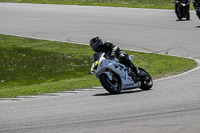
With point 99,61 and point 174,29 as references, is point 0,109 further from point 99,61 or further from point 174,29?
point 174,29

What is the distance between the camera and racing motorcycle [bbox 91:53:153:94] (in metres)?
11.7

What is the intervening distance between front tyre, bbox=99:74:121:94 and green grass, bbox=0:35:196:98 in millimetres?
1912

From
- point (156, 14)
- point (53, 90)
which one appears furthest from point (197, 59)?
point (156, 14)

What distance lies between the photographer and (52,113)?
31.8 ft

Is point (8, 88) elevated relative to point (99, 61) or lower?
lower

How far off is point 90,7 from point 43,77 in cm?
2701

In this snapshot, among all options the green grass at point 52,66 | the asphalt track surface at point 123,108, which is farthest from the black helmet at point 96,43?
the green grass at point 52,66

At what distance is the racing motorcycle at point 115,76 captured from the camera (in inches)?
459

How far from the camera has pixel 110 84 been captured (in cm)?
1179

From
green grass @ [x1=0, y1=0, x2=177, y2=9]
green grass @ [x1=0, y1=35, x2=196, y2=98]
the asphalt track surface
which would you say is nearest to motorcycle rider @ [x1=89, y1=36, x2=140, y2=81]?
the asphalt track surface

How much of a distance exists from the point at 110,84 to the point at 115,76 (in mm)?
329

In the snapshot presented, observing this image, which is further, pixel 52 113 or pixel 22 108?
pixel 22 108

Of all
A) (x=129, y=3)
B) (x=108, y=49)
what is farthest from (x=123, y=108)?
(x=129, y=3)

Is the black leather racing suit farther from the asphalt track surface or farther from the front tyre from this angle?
the asphalt track surface
